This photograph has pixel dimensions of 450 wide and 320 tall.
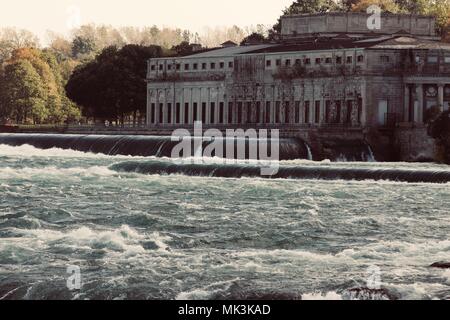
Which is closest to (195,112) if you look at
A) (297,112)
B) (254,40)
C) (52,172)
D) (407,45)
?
(297,112)

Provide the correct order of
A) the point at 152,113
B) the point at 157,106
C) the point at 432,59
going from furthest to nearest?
the point at 152,113, the point at 157,106, the point at 432,59

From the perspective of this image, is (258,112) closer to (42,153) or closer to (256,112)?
(256,112)

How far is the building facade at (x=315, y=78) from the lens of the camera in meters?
131

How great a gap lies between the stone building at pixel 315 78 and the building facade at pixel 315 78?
9 centimetres

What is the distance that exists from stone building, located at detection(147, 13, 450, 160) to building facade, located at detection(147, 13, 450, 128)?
0.09 metres

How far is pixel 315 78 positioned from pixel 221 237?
81770 millimetres

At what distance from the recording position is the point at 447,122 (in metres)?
114

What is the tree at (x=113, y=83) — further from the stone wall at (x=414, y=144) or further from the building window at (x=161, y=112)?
the stone wall at (x=414, y=144)

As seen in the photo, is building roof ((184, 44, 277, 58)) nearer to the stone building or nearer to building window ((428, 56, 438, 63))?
the stone building

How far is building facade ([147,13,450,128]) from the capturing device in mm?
130625

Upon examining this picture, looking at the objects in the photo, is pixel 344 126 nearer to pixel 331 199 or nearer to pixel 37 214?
pixel 331 199

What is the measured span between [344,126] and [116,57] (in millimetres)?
43508

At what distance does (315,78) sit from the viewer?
140m

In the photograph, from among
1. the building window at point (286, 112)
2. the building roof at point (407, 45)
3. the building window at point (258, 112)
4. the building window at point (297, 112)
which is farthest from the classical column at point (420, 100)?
the building window at point (258, 112)
